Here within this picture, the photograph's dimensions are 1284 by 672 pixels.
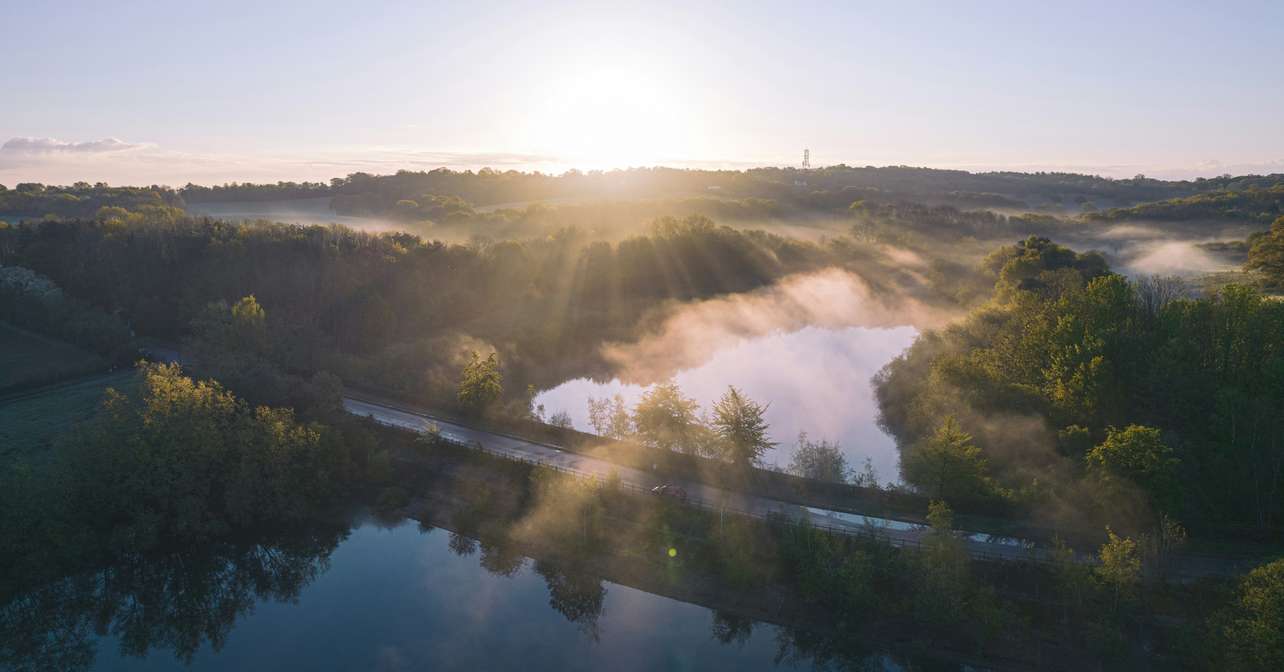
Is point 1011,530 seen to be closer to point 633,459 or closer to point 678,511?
point 678,511

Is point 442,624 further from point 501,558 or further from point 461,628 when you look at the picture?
point 501,558

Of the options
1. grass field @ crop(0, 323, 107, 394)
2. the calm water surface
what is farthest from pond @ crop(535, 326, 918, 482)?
grass field @ crop(0, 323, 107, 394)

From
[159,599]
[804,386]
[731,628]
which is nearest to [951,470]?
[731,628]

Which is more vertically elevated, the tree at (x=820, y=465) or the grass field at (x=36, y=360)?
the grass field at (x=36, y=360)

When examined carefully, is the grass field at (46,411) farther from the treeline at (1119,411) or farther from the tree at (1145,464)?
the tree at (1145,464)

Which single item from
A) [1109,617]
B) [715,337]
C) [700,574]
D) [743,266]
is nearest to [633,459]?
[700,574]

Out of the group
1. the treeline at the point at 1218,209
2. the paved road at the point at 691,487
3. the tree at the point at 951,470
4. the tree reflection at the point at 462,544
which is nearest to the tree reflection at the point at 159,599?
the tree reflection at the point at 462,544
